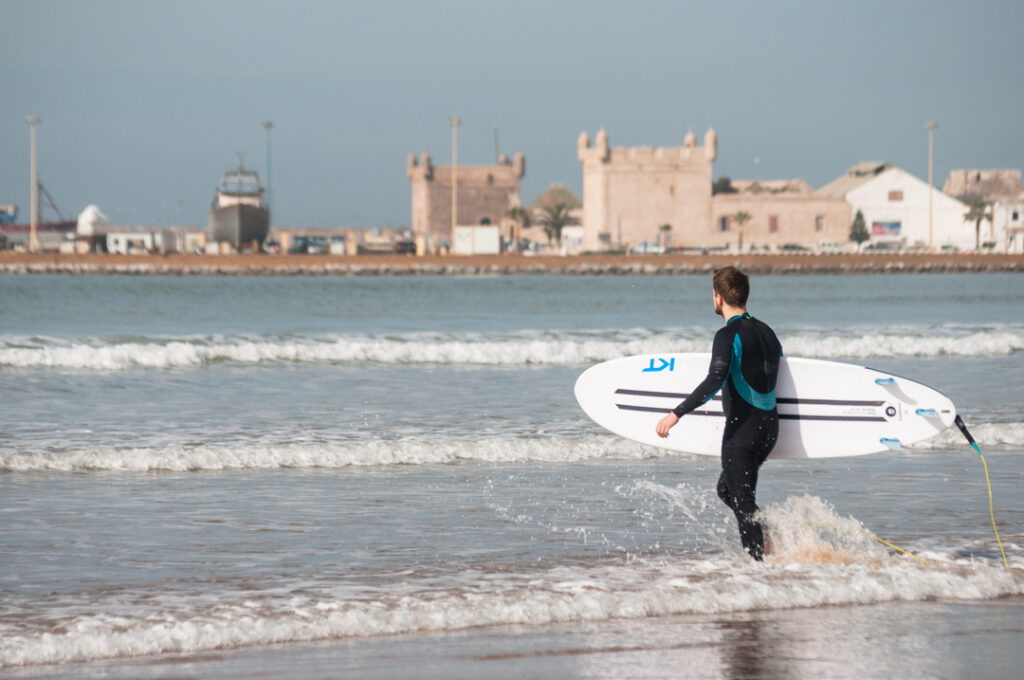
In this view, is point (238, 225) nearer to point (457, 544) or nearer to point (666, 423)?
point (457, 544)

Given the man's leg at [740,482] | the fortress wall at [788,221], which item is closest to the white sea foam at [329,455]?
the man's leg at [740,482]

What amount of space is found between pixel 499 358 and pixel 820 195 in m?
81.1

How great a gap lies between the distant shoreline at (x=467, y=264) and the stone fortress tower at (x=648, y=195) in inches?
610

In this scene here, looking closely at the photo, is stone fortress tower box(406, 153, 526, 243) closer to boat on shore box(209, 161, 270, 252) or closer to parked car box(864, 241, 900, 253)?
boat on shore box(209, 161, 270, 252)

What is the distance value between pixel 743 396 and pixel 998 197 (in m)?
113

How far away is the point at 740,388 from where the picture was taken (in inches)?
191

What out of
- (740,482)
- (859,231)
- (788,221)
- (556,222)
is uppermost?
(556,222)

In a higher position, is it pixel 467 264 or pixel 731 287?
pixel 467 264

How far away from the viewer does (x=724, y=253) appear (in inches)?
3575

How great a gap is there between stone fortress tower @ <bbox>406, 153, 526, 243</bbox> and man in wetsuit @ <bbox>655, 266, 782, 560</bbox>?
127m

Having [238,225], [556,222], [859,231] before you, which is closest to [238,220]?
[238,225]

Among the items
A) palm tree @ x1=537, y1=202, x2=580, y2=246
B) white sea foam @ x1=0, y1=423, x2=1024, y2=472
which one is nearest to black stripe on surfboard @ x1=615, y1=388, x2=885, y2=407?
white sea foam @ x1=0, y1=423, x2=1024, y2=472

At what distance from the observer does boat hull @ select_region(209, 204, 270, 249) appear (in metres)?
105

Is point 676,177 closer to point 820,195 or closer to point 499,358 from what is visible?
point 820,195
